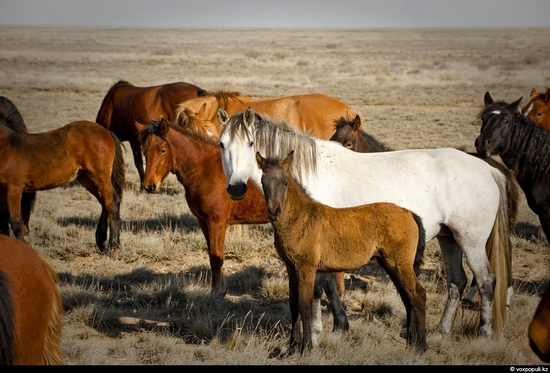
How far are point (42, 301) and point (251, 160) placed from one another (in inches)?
97.2

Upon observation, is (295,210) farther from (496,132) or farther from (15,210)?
(15,210)

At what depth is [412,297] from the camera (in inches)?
203

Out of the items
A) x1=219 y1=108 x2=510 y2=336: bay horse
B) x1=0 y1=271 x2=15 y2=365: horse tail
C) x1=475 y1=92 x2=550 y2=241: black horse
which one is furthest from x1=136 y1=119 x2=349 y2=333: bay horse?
x1=0 y1=271 x2=15 y2=365: horse tail

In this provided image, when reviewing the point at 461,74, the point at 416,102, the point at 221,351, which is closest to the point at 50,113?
the point at 416,102

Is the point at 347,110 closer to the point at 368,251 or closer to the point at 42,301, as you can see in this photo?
the point at 368,251

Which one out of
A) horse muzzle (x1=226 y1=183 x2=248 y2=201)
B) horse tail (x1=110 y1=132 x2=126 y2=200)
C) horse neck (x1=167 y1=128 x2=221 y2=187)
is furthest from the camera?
horse tail (x1=110 y1=132 x2=126 y2=200)

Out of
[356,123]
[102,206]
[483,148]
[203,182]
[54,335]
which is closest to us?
[54,335]

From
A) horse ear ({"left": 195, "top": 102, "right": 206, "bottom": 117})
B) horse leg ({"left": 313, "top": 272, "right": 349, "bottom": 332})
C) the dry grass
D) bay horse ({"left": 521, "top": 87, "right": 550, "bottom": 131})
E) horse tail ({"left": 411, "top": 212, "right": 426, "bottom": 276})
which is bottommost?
the dry grass

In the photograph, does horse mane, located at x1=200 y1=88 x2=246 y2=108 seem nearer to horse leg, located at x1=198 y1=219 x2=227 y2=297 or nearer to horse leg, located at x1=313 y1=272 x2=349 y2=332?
horse leg, located at x1=198 y1=219 x2=227 y2=297

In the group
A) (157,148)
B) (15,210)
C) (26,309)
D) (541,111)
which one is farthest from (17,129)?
(541,111)

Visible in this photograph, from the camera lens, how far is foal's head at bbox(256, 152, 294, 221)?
15.8 ft

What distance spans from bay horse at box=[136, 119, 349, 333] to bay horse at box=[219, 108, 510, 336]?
1341 millimetres

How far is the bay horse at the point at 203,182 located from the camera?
7062 mm

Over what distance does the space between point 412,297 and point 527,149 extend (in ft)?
10.5
